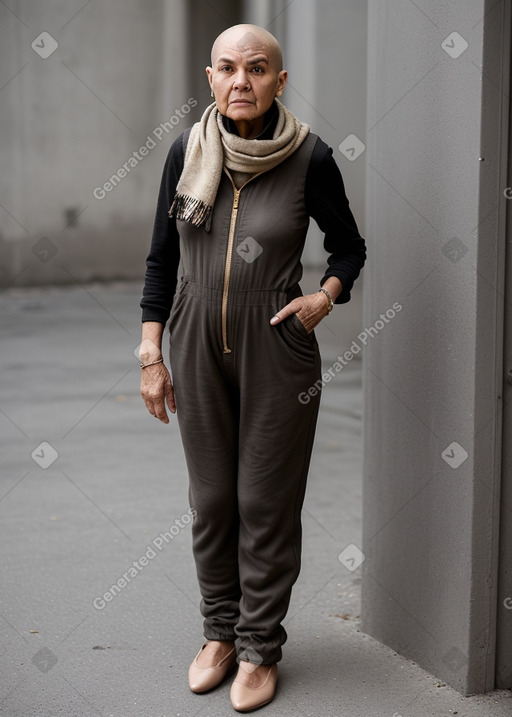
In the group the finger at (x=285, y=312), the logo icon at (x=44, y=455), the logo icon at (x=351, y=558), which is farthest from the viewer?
the logo icon at (x=44, y=455)

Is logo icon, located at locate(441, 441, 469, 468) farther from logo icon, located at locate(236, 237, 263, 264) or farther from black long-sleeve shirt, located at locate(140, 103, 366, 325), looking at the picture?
logo icon, located at locate(236, 237, 263, 264)

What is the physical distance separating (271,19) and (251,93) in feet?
27.2

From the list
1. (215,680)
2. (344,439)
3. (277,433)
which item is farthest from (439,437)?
(344,439)

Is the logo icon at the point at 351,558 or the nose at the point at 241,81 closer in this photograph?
the nose at the point at 241,81

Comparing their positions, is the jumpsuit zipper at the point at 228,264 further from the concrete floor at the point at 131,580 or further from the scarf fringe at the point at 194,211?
the concrete floor at the point at 131,580

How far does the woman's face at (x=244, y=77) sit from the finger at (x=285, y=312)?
1.77 ft

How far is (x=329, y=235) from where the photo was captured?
3.00 meters

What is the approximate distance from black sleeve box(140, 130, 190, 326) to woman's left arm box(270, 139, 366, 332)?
1.36 feet

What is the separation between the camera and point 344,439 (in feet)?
20.6

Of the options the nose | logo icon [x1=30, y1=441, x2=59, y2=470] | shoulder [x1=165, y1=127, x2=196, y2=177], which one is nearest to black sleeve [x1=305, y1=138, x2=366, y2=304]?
the nose

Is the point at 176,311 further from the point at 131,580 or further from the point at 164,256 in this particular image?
the point at 131,580

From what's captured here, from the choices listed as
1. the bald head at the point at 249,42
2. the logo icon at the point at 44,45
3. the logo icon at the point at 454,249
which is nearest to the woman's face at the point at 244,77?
the bald head at the point at 249,42

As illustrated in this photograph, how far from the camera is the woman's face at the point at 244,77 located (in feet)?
8.98

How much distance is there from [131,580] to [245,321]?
1.58 metres
